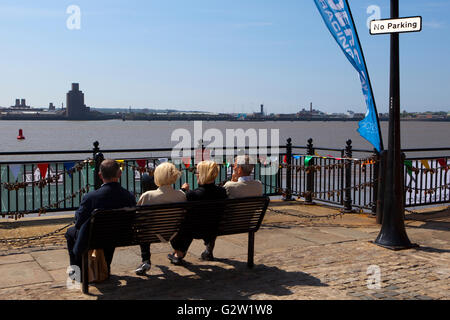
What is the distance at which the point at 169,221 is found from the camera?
642 centimetres

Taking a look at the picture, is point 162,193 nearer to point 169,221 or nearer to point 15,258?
point 169,221

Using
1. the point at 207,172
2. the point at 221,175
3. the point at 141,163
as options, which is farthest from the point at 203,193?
the point at 221,175

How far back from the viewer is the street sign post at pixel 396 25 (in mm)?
7871

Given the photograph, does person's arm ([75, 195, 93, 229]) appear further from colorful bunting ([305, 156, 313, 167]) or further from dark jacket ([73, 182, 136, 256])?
colorful bunting ([305, 156, 313, 167])

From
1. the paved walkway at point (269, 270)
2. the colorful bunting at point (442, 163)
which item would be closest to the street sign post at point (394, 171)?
the paved walkway at point (269, 270)

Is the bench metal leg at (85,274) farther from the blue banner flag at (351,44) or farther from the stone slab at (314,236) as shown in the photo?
the blue banner flag at (351,44)

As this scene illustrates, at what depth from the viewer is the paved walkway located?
240 inches

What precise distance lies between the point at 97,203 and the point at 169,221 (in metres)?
0.87

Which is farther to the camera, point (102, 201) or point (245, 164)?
point (245, 164)

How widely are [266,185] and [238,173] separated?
18.9 ft

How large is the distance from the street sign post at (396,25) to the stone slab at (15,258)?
612 centimetres

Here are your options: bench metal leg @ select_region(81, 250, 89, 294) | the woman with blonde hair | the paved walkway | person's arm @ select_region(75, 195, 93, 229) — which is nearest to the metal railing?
the paved walkway
